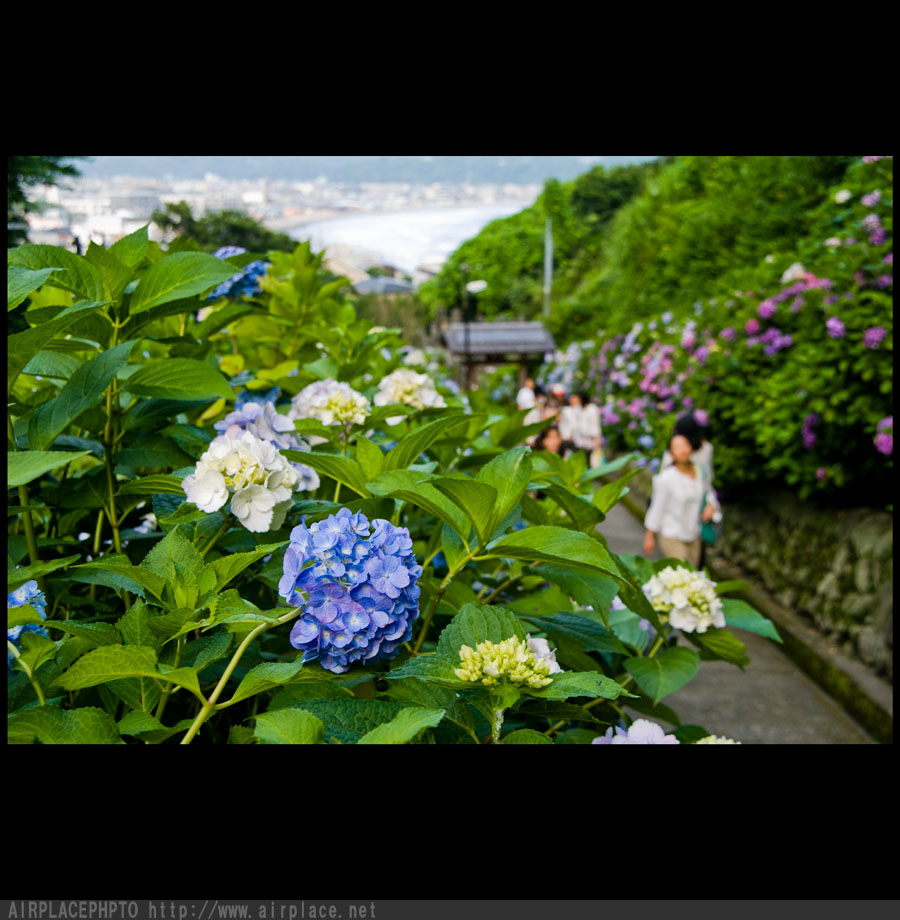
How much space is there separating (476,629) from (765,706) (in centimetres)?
474

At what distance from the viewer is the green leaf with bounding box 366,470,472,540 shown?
2.92ft

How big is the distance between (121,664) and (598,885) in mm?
434

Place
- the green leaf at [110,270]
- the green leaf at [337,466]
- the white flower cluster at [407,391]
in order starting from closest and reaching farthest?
the green leaf at [337,466] < the green leaf at [110,270] < the white flower cluster at [407,391]

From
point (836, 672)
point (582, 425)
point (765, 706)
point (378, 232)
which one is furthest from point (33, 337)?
point (582, 425)

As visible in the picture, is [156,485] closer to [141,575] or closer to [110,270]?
[141,575]

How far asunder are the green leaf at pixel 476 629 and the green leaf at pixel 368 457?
0.24m

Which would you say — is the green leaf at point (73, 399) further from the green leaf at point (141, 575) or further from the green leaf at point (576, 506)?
the green leaf at point (576, 506)

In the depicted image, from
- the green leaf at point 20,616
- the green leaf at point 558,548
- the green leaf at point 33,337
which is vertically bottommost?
the green leaf at point 20,616

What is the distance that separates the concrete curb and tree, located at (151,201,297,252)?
9.68 ft

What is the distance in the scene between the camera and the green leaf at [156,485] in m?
0.99

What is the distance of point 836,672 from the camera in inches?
205

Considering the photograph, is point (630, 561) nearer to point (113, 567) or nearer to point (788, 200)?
point (113, 567)

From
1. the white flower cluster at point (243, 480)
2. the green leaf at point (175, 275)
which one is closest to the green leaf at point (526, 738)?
the white flower cluster at point (243, 480)

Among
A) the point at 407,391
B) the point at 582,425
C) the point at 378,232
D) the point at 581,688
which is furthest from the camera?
the point at 582,425
